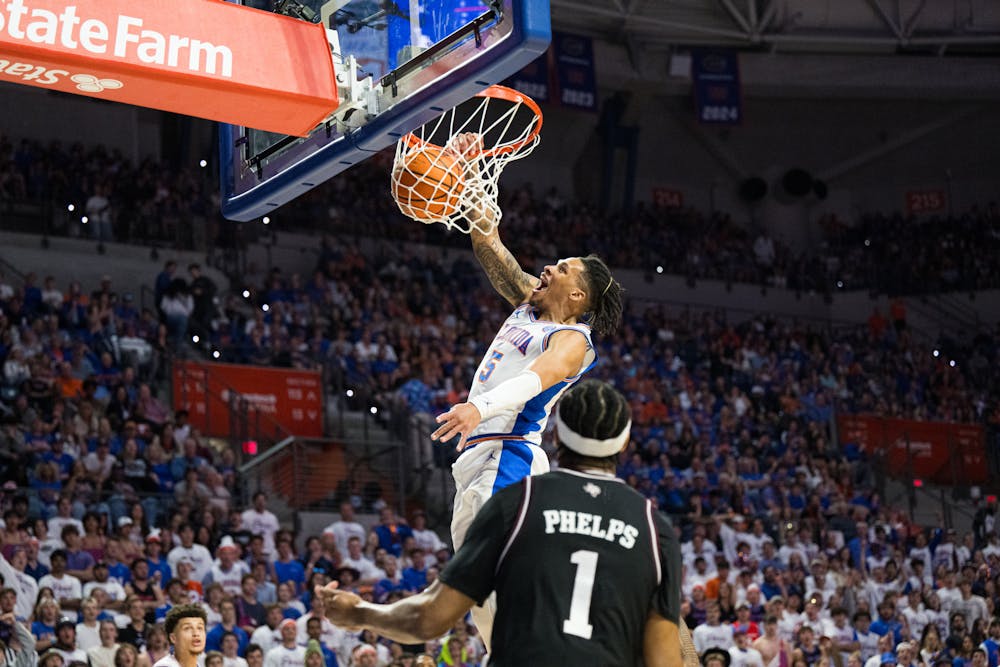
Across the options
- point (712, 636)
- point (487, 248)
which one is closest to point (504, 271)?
point (487, 248)

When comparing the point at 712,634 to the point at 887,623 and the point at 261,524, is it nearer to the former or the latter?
the point at 887,623

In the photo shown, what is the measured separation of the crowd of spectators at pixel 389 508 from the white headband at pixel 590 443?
20.8 feet

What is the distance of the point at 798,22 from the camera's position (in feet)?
94.0

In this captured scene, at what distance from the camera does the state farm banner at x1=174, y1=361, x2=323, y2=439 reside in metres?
17.6

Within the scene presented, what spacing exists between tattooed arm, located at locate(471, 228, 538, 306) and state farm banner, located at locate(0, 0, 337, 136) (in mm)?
961

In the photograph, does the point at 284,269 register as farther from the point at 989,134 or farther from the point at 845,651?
the point at 989,134

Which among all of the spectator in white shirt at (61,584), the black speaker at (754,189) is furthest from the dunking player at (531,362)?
the black speaker at (754,189)

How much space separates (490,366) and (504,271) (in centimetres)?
71

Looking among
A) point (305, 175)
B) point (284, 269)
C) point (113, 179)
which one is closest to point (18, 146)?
point (113, 179)

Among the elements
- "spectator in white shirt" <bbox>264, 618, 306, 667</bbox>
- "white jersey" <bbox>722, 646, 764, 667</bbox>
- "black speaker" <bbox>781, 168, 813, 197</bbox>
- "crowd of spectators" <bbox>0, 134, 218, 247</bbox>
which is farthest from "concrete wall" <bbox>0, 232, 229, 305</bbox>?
"black speaker" <bbox>781, 168, 813, 197</bbox>

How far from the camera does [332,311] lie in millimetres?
20750

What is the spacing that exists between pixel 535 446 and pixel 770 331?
21684 mm

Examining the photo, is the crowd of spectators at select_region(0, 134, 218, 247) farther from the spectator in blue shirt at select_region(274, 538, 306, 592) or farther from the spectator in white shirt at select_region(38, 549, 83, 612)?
the spectator in white shirt at select_region(38, 549, 83, 612)

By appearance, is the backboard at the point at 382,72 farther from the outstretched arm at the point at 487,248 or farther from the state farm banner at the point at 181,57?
the outstretched arm at the point at 487,248
